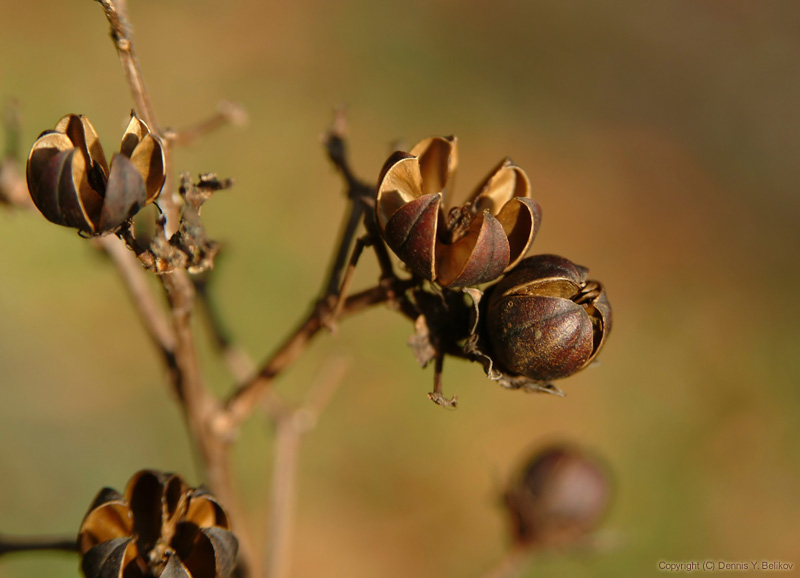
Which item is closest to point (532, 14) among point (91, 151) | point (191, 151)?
point (191, 151)

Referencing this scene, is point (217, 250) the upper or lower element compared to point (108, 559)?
upper

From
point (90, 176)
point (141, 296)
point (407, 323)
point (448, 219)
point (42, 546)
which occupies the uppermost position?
point (90, 176)

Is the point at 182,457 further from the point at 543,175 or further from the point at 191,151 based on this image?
the point at 543,175

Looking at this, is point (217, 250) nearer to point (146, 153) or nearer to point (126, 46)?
point (146, 153)

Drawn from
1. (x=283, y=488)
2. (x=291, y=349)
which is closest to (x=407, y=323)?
(x=283, y=488)

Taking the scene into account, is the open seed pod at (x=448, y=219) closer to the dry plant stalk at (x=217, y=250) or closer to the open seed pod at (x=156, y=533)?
the dry plant stalk at (x=217, y=250)

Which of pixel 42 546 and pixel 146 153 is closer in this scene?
pixel 146 153

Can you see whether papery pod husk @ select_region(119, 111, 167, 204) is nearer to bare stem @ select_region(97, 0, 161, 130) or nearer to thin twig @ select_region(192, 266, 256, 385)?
bare stem @ select_region(97, 0, 161, 130)
